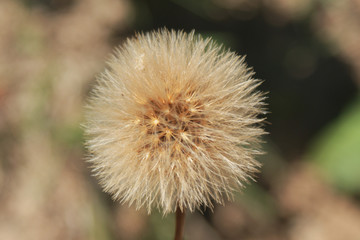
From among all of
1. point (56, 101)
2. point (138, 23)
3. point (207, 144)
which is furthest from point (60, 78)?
point (207, 144)

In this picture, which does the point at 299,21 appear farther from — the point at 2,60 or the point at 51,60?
the point at 2,60

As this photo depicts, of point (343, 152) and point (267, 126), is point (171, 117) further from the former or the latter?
point (343, 152)

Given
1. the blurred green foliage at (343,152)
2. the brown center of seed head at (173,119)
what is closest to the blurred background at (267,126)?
the blurred green foliage at (343,152)

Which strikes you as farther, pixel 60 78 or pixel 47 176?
pixel 60 78

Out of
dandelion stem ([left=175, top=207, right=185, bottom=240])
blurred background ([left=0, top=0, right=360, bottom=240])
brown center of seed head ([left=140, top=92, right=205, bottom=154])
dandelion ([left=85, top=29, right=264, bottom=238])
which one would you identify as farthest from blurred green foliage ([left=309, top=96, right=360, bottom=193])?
dandelion stem ([left=175, top=207, right=185, bottom=240])

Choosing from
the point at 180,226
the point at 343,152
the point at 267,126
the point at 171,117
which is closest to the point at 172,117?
the point at 171,117

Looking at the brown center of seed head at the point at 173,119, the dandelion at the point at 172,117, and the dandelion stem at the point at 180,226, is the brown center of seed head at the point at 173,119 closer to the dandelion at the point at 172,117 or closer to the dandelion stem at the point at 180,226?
the dandelion at the point at 172,117

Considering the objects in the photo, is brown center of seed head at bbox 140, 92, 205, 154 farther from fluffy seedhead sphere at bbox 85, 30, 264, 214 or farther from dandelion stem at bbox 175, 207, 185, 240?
dandelion stem at bbox 175, 207, 185, 240
